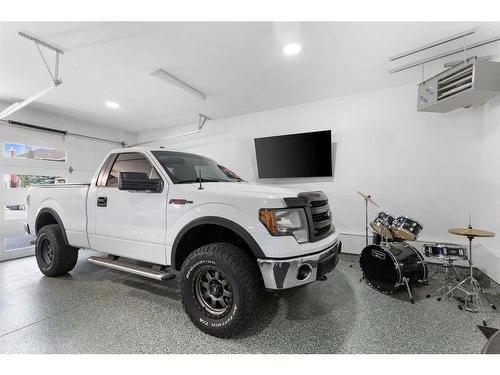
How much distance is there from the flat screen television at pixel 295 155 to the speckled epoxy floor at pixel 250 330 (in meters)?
2.49

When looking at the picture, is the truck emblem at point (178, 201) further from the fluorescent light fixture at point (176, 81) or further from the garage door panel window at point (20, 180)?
the garage door panel window at point (20, 180)

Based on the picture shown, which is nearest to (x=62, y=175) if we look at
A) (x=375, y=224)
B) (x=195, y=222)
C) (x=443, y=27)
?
(x=195, y=222)

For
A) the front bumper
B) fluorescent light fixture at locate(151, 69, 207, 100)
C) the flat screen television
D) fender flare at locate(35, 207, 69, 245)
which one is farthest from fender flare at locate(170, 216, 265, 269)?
the flat screen television

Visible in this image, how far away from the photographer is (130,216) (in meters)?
2.66

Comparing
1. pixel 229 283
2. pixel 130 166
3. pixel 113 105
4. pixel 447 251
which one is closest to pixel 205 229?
pixel 229 283

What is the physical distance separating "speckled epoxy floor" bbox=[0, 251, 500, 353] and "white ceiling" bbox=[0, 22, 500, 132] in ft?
10.5

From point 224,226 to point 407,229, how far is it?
2.56 m

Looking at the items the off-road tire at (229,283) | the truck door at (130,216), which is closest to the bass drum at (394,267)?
the off-road tire at (229,283)

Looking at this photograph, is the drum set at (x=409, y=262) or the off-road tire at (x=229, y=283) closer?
the off-road tire at (x=229, y=283)

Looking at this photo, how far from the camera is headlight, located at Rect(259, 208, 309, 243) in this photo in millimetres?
1977

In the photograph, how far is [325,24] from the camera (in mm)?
2701

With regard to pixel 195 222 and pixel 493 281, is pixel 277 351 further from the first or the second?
pixel 493 281

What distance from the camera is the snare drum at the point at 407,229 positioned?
10.0 ft
